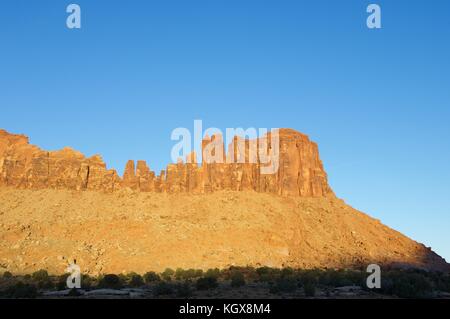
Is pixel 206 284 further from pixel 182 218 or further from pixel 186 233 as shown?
pixel 182 218

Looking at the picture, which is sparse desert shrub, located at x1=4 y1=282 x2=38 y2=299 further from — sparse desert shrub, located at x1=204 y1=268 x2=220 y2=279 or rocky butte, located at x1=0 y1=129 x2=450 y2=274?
rocky butte, located at x1=0 y1=129 x2=450 y2=274

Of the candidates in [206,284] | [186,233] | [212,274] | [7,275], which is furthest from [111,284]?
[186,233]

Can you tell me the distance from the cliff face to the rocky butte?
16 centimetres

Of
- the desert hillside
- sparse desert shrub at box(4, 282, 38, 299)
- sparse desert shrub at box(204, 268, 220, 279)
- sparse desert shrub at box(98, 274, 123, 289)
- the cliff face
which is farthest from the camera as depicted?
the cliff face

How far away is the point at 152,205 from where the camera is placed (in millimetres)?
82312

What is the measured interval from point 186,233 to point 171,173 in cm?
1661

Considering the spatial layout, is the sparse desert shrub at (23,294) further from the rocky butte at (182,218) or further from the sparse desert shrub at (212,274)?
the rocky butte at (182,218)

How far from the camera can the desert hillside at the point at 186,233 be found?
6738 cm

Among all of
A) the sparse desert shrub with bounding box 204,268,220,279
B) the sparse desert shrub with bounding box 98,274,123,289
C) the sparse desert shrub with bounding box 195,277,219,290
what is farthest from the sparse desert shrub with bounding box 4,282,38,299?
the sparse desert shrub with bounding box 204,268,220,279

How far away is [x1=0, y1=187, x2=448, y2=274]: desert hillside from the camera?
221 feet

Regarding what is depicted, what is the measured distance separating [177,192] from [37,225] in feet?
70.9

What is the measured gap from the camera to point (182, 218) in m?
78.9

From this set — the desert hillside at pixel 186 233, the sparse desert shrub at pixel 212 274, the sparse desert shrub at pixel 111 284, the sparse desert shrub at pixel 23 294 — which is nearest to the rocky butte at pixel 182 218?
the desert hillside at pixel 186 233
